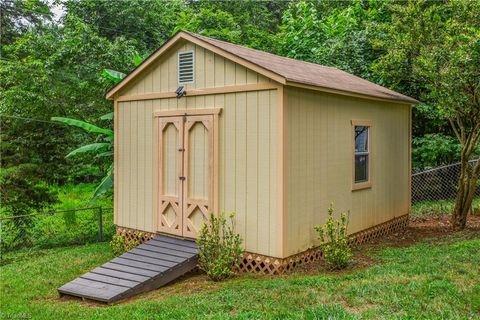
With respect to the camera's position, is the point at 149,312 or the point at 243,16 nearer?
the point at 149,312

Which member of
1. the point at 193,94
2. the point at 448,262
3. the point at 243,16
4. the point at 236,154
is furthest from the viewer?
the point at 243,16

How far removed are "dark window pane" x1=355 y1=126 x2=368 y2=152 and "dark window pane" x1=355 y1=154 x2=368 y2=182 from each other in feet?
0.50

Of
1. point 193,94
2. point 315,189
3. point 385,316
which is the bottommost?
point 385,316

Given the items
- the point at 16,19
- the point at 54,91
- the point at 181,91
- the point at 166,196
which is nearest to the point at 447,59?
the point at 181,91

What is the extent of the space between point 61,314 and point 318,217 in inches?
160

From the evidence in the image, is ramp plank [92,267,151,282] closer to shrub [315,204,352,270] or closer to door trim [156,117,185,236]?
door trim [156,117,185,236]

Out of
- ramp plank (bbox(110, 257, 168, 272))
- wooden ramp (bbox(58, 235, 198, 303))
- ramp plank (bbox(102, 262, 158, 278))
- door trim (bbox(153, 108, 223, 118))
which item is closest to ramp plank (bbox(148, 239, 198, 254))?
wooden ramp (bbox(58, 235, 198, 303))

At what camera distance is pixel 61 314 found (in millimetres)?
5398

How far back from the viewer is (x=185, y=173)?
25.1ft

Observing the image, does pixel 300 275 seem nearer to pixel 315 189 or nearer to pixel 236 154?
pixel 315 189

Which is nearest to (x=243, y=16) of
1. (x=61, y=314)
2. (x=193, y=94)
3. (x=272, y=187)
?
(x=193, y=94)

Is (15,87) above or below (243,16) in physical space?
below

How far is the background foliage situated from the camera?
30.4ft

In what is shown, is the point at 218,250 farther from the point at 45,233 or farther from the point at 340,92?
the point at 45,233
